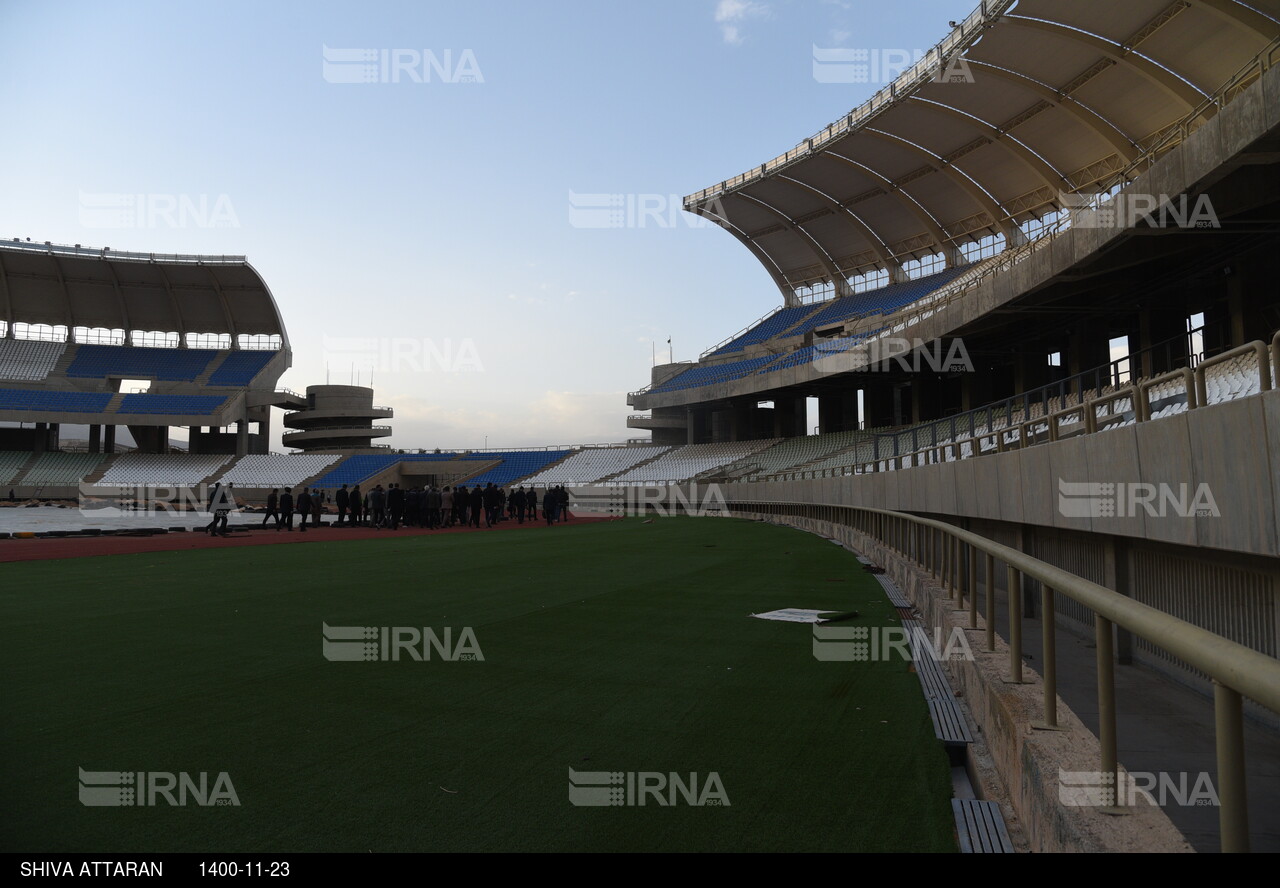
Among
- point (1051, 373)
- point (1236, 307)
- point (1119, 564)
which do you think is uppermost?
point (1051, 373)

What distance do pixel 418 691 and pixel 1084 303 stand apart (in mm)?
26434

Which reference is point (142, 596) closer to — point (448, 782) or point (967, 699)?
point (448, 782)

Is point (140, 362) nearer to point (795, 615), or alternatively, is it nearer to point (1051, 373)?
point (1051, 373)

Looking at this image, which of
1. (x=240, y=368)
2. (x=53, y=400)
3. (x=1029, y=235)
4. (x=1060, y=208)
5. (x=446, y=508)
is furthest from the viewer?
(x=240, y=368)

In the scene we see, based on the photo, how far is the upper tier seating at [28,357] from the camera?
6147 cm

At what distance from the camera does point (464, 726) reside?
4.70 metres

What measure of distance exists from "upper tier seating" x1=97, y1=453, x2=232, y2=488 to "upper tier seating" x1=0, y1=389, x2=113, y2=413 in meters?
4.15

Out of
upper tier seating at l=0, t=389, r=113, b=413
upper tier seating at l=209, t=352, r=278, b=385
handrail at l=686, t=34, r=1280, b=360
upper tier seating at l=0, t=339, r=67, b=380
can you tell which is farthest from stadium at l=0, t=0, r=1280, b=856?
upper tier seating at l=0, t=339, r=67, b=380

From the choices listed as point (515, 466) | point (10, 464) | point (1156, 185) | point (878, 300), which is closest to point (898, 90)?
point (878, 300)

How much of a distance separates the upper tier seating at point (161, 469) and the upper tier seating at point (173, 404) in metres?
3.62

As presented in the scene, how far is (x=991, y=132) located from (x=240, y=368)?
56.3 m

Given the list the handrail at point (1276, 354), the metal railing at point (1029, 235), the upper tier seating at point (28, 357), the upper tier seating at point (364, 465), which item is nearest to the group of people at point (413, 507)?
the metal railing at point (1029, 235)

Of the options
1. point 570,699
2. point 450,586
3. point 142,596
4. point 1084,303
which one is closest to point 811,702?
point 570,699

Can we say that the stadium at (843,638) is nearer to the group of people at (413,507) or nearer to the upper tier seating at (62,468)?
the group of people at (413,507)
